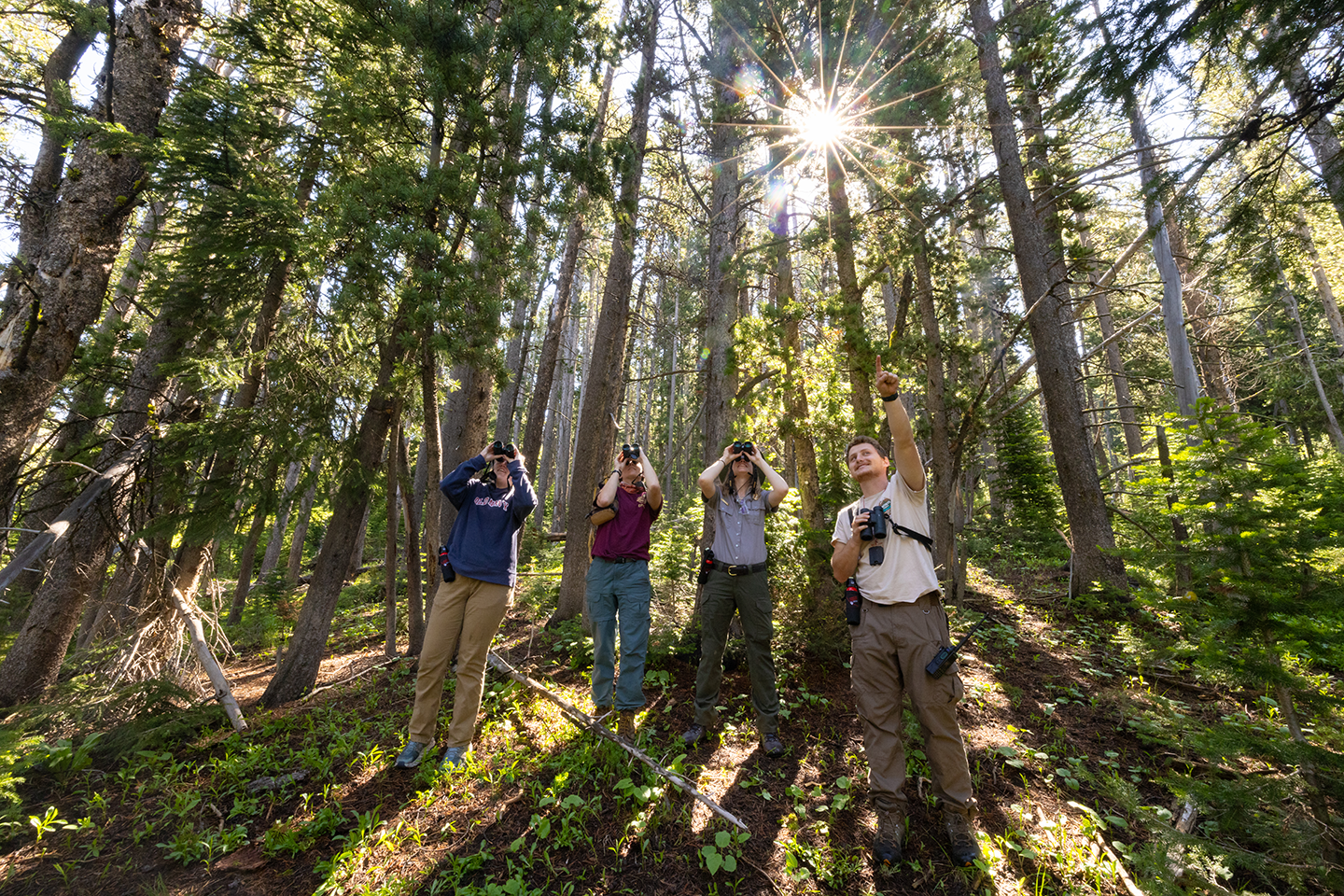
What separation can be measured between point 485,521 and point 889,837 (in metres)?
3.42

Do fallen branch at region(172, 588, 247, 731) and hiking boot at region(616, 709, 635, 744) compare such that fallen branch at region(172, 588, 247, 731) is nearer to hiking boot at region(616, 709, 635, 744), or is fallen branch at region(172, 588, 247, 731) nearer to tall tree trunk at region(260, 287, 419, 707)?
tall tree trunk at region(260, 287, 419, 707)

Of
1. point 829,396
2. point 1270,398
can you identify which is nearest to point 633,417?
point 829,396

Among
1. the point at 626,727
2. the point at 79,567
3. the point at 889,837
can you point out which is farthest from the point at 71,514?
the point at 889,837

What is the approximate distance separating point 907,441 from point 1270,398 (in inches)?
806

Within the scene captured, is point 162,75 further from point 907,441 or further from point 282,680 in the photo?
point 907,441

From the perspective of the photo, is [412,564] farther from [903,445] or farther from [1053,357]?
[1053,357]

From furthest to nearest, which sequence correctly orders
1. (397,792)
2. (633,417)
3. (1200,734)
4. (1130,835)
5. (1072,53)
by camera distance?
(633,417) < (1072,53) < (397,792) < (1130,835) < (1200,734)

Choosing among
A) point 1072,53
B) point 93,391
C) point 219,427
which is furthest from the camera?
point 93,391

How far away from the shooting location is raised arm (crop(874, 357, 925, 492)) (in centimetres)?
321

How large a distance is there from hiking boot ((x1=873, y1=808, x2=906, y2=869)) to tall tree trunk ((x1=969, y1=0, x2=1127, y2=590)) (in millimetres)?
6603

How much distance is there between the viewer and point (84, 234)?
456 centimetres

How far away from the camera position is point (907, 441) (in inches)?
127

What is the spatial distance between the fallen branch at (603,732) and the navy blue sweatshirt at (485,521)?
1.38 meters

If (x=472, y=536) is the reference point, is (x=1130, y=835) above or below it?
below
